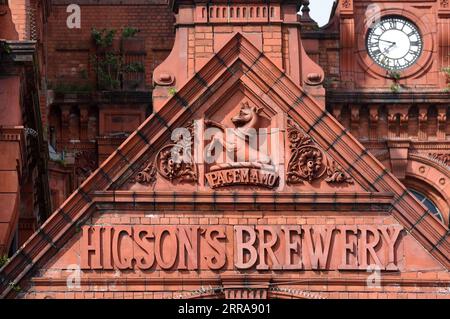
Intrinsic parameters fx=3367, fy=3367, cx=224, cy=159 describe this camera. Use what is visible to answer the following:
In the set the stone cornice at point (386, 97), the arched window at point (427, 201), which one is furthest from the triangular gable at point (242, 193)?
the arched window at point (427, 201)

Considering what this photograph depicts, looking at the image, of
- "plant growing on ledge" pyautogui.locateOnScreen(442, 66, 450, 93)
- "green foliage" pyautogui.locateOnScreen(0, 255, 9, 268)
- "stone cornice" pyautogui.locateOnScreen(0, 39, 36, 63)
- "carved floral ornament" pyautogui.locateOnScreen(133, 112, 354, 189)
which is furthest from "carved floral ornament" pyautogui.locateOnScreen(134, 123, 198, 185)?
"plant growing on ledge" pyautogui.locateOnScreen(442, 66, 450, 93)

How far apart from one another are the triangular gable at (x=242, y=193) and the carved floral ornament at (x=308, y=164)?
13 cm

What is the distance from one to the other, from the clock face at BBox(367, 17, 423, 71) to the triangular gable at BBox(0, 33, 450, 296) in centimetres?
1796

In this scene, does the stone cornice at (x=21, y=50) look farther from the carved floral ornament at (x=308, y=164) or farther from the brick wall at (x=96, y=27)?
the brick wall at (x=96, y=27)

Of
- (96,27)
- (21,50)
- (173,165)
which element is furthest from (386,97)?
(173,165)

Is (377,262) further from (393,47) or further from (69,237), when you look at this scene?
(393,47)

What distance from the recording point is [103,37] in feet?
282

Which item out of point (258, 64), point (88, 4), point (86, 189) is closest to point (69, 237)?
point (86, 189)

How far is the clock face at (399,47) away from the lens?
284 feet

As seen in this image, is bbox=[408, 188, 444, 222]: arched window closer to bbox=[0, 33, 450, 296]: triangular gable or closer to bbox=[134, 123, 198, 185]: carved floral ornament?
bbox=[0, 33, 450, 296]: triangular gable

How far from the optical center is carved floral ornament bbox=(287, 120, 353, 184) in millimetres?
68500

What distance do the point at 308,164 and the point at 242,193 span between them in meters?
1.48

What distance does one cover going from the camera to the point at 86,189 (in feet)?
A: 223
